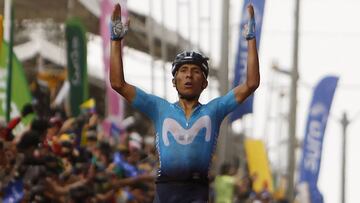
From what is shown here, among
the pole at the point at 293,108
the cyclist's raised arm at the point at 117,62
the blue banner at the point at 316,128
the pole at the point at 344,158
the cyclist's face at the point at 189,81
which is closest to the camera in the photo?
A: the cyclist's face at the point at 189,81

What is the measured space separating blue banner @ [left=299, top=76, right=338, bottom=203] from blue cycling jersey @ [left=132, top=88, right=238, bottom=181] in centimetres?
1987

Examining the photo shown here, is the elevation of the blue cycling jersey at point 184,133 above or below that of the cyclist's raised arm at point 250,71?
below

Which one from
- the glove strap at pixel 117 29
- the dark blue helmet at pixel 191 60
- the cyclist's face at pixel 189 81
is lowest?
the cyclist's face at pixel 189 81

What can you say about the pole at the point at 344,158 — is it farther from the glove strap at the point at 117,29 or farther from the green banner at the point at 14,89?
the glove strap at the point at 117,29

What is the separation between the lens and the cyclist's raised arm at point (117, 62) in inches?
433

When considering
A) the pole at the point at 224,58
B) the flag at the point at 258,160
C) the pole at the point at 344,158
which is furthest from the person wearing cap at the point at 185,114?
the pole at the point at 344,158

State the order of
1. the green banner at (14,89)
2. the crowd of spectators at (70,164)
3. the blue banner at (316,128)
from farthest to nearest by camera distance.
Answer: the blue banner at (316,128), the green banner at (14,89), the crowd of spectators at (70,164)

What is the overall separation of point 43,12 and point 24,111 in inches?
1346

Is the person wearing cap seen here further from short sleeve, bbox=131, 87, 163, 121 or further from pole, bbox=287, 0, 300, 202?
pole, bbox=287, 0, 300, 202

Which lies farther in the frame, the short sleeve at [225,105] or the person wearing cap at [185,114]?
the short sleeve at [225,105]

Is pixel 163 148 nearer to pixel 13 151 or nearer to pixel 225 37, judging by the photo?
pixel 13 151

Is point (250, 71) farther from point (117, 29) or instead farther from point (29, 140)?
point (29, 140)

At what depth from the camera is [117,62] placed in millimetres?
11047

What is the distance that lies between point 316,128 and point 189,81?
2105 cm
